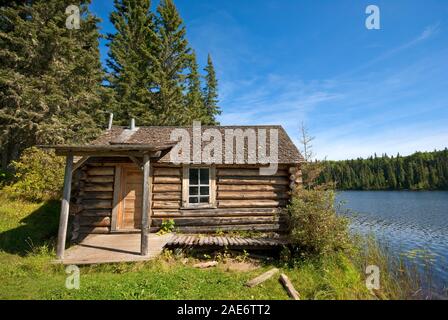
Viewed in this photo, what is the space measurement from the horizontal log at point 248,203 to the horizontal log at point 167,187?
189 centimetres

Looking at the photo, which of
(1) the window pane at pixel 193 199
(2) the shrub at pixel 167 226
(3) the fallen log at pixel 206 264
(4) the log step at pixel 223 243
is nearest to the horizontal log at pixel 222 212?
(2) the shrub at pixel 167 226

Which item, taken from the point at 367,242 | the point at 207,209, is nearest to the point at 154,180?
the point at 207,209

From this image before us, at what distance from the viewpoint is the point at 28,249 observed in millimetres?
8195

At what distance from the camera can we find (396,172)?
84062 mm

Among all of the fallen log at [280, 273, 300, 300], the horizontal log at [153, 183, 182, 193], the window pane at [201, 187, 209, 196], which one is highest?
the horizontal log at [153, 183, 182, 193]

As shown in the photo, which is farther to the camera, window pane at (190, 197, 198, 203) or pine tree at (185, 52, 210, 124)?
pine tree at (185, 52, 210, 124)

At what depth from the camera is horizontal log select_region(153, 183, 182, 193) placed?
10.0 m

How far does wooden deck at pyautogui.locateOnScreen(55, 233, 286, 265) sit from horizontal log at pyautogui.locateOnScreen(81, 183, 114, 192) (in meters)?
1.83

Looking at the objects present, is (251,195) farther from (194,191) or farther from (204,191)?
(194,191)

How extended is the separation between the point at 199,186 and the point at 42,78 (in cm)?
1350

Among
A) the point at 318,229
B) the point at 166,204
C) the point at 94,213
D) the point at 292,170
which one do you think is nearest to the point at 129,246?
the point at 166,204

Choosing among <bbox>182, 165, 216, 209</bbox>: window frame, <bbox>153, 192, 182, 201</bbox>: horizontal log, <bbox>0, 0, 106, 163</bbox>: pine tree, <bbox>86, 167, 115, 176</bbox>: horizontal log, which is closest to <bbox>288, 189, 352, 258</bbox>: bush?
<bbox>182, 165, 216, 209</bbox>: window frame

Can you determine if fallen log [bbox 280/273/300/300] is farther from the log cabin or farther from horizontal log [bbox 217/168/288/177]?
horizontal log [bbox 217/168/288/177]
